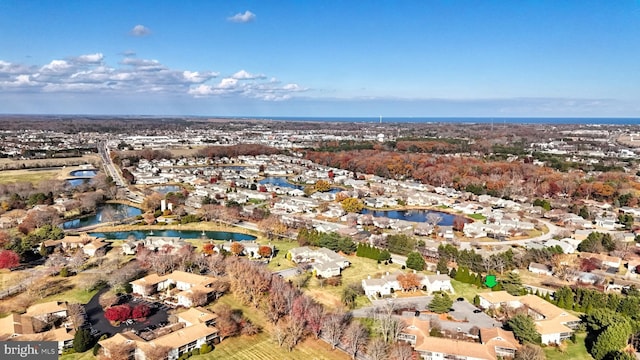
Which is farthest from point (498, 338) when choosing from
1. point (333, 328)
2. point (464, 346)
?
point (333, 328)

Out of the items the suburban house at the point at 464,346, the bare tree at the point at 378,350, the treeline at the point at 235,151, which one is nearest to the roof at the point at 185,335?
the bare tree at the point at 378,350

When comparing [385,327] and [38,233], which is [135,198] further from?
[385,327]

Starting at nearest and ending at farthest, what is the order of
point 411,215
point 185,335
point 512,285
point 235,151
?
1. point 185,335
2. point 512,285
3. point 411,215
4. point 235,151

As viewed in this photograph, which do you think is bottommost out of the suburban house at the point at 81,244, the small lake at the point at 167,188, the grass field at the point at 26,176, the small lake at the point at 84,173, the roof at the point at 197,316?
the small lake at the point at 167,188

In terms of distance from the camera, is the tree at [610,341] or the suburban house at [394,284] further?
the suburban house at [394,284]

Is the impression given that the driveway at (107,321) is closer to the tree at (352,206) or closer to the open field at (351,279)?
the open field at (351,279)

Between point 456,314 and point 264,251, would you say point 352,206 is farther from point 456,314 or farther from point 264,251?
point 456,314

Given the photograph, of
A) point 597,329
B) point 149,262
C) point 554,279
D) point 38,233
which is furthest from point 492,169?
point 38,233
